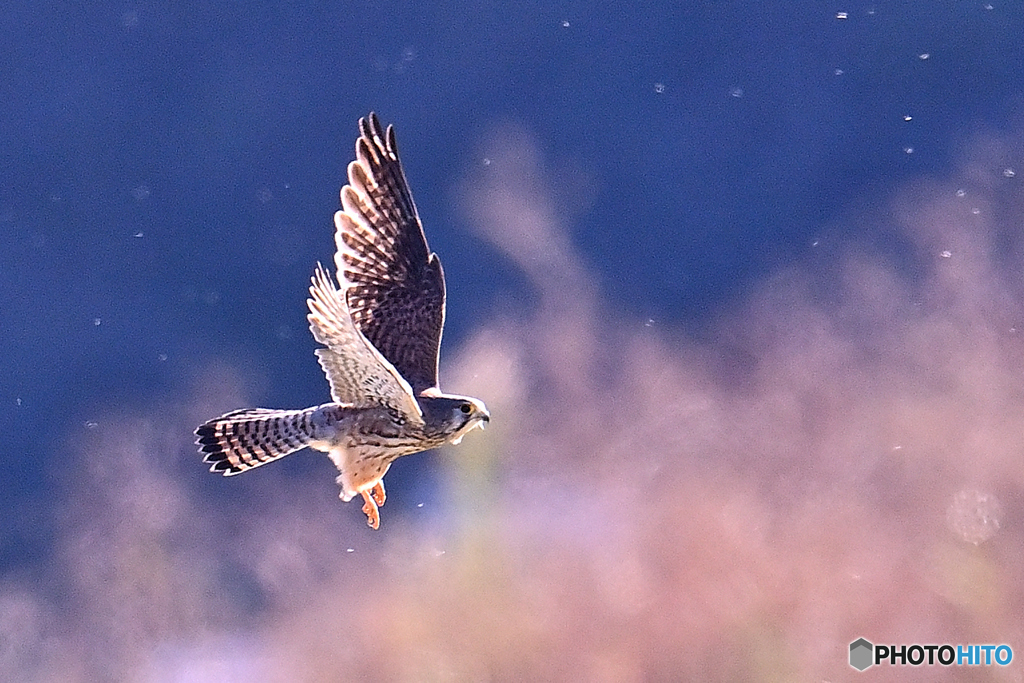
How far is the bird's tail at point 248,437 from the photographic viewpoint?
4941 millimetres

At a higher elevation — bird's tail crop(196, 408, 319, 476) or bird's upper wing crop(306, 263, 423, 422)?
bird's upper wing crop(306, 263, 423, 422)

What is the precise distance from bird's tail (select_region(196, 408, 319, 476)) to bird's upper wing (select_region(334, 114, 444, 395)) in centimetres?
43

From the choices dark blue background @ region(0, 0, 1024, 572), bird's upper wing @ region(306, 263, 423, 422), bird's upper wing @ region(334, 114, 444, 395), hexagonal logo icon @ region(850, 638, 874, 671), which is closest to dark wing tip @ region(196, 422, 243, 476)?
bird's upper wing @ region(306, 263, 423, 422)

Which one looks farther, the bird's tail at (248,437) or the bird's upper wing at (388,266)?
the bird's upper wing at (388,266)

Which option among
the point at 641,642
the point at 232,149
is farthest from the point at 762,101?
the point at 641,642

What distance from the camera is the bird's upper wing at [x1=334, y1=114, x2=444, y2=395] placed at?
205 inches

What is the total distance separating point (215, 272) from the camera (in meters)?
9.55

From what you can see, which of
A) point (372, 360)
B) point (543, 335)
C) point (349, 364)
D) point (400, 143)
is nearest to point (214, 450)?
point (349, 364)

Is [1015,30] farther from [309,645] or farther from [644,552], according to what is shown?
[309,645]

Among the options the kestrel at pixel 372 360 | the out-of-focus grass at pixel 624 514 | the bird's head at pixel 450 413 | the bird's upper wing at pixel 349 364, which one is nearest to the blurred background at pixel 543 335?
the out-of-focus grass at pixel 624 514

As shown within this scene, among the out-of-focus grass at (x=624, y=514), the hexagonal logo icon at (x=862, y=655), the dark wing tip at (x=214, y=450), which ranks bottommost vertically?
the hexagonal logo icon at (x=862, y=655)

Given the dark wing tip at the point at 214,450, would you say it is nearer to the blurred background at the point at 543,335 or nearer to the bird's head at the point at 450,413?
the bird's head at the point at 450,413

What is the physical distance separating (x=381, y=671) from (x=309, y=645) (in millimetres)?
654

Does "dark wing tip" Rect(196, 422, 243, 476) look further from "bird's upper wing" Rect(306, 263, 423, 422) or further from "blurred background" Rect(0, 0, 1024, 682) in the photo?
"blurred background" Rect(0, 0, 1024, 682)
